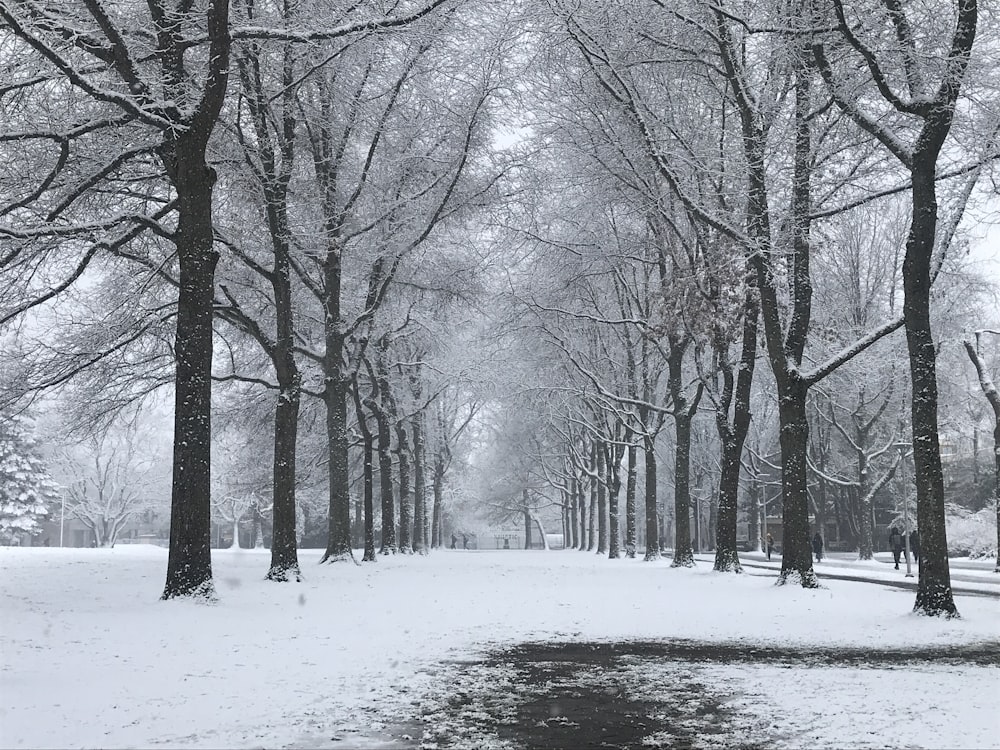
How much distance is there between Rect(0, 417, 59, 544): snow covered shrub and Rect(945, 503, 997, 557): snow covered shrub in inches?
2072

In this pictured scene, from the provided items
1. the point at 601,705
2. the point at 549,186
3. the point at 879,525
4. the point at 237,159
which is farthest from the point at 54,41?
the point at 879,525

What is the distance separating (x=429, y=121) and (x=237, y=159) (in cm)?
525

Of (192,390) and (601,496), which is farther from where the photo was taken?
(601,496)

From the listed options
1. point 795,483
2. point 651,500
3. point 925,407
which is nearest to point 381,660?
point 925,407

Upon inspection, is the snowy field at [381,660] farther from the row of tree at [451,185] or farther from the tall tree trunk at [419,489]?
the tall tree trunk at [419,489]

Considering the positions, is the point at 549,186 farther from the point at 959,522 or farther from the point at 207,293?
the point at 959,522

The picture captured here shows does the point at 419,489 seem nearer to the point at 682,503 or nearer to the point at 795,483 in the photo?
the point at 682,503

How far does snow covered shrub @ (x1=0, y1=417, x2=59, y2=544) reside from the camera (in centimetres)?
5584

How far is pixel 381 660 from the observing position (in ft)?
27.7

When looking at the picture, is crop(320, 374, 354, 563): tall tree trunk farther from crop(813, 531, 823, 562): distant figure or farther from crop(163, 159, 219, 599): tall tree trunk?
crop(813, 531, 823, 562): distant figure

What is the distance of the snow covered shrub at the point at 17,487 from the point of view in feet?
183

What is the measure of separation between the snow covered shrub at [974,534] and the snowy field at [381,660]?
26381 millimetres

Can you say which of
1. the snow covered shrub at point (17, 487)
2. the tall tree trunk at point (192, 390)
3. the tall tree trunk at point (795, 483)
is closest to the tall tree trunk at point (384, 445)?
the tall tree trunk at point (795, 483)

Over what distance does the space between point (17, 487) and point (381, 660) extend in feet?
186
